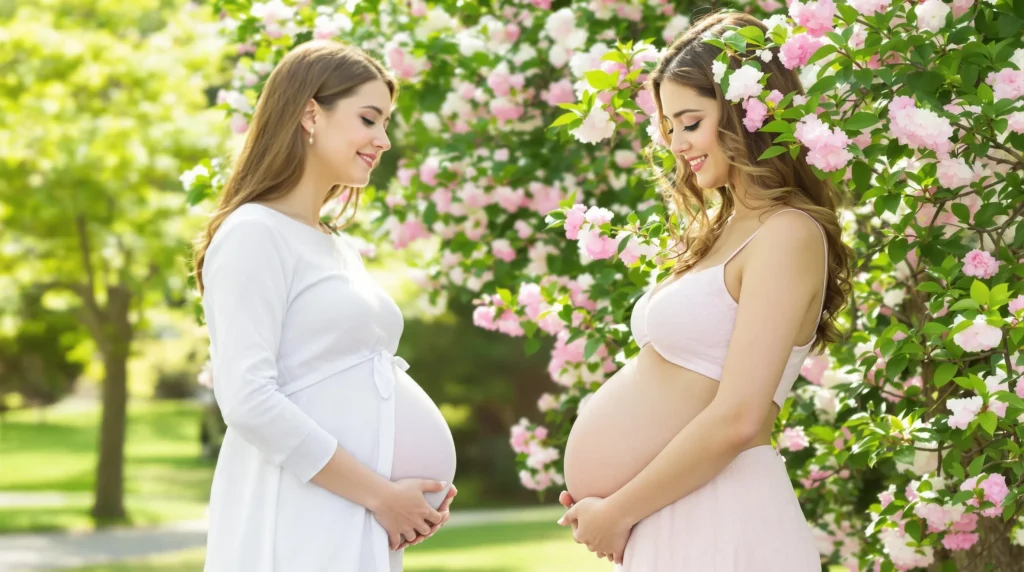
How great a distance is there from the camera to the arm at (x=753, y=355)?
2658mm

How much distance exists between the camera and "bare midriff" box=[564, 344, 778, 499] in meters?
2.87

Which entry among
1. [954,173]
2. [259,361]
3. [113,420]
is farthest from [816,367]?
[113,420]

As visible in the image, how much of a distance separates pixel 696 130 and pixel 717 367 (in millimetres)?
594

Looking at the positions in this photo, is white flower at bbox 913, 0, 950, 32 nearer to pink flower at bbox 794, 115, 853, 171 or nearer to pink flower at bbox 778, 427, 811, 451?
pink flower at bbox 794, 115, 853, 171

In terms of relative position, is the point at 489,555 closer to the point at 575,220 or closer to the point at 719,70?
the point at 575,220

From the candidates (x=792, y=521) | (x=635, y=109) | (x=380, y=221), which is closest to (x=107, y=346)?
(x=380, y=221)

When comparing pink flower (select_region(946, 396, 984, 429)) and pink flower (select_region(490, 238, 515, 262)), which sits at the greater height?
pink flower (select_region(946, 396, 984, 429))

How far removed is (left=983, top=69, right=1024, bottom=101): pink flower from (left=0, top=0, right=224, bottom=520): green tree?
11.0 m

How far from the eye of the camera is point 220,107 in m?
5.82

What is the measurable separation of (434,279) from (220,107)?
1409 mm

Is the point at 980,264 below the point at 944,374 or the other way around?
the other way around

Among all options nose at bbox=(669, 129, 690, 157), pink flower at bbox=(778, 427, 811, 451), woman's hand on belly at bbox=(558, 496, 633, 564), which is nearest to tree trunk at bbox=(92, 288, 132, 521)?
pink flower at bbox=(778, 427, 811, 451)

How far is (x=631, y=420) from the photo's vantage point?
2.97 m

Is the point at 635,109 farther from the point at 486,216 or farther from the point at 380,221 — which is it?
the point at 380,221
